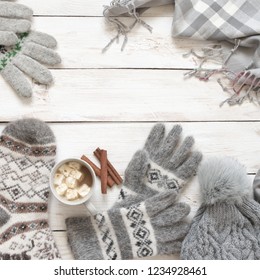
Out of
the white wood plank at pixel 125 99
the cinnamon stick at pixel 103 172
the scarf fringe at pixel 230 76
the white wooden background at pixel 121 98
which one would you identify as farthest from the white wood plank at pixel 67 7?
the cinnamon stick at pixel 103 172

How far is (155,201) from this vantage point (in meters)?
1.11

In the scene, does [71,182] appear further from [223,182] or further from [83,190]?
[223,182]

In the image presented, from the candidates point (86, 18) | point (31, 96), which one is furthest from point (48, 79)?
point (86, 18)

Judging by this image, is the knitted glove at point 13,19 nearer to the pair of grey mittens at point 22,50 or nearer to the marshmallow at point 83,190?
the pair of grey mittens at point 22,50

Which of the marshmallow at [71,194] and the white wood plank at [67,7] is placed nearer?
the marshmallow at [71,194]

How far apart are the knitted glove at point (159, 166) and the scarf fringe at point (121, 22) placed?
237 mm

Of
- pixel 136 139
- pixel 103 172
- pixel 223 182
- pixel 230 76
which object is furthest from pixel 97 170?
pixel 230 76

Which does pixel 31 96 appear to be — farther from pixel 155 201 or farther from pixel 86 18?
pixel 155 201

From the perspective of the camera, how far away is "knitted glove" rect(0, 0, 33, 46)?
3.83ft

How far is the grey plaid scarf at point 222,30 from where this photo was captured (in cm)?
119

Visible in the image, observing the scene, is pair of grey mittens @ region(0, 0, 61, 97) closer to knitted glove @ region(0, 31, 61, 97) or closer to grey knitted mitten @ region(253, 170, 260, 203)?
knitted glove @ region(0, 31, 61, 97)

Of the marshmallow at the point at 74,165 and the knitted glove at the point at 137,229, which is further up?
the marshmallow at the point at 74,165

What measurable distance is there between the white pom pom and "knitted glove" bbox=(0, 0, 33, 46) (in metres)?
0.55

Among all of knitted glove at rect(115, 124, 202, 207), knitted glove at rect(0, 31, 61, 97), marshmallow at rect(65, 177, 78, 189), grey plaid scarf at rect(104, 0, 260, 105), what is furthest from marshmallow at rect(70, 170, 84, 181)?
grey plaid scarf at rect(104, 0, 260, 105)
